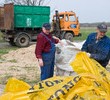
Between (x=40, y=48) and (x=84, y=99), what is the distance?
3146 millimetres

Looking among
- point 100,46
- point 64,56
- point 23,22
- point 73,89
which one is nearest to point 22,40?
point 23,22

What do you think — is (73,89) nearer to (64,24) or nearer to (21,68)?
(21,68)

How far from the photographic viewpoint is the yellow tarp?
4605 mm

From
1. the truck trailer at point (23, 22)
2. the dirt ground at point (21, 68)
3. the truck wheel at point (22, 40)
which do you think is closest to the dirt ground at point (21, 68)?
the dirt ground at point (21, 68)

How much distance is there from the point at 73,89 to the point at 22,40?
2073 cm

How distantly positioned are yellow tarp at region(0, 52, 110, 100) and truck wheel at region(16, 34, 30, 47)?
1996 cm

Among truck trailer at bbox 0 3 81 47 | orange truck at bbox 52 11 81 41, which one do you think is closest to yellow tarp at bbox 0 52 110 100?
truck trailer at bbox 0 3 81 47

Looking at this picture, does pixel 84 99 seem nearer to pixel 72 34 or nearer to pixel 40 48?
pixel 40 48

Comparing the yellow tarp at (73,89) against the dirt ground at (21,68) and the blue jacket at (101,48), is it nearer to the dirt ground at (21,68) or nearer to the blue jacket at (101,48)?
the blue jacket at (101,48)

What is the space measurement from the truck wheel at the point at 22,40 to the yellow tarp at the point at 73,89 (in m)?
20.0

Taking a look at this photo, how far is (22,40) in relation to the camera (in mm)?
25250

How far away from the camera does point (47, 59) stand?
7.75 m

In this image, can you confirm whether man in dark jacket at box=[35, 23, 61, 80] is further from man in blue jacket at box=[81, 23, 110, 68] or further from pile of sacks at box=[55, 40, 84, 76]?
man in blue jacket at box=[81, 23, 110, 68]

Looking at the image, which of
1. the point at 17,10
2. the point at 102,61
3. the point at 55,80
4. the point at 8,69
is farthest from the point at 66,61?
the point at 17,10
